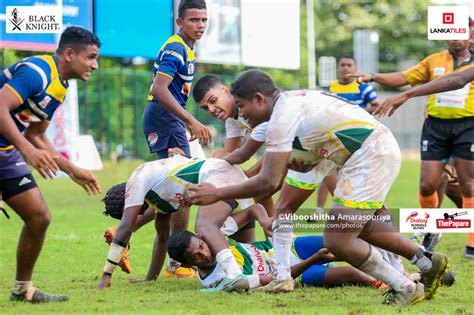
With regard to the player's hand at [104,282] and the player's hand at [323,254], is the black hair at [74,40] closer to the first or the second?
the player's hand at [104,282]

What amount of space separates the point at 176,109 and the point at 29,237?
2111 millimetres

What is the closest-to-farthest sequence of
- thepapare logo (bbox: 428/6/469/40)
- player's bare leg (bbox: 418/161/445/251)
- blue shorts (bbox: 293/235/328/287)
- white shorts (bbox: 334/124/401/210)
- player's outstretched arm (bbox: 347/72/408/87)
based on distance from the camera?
white shorts (bbox: 334/124/401/210) → blue shorts (bbox: 293/235/328/287) → player's outstretched arm (bbox: 347/72/408/87) → player's bare leg (bbox: 418/161/445/251) → thepapare logo (bbox: 428/6/469/40)

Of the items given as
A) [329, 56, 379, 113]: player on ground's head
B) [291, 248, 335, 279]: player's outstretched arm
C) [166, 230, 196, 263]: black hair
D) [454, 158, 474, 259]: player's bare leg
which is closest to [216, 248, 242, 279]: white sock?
[166, 230, 196, 263]: black hair

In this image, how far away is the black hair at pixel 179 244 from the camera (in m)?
7.36

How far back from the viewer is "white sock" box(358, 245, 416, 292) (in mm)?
6590

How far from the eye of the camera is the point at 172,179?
7785 mm

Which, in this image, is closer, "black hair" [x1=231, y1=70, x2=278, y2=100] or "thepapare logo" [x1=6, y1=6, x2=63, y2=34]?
"black hair" [x1=231, y1=70, x2=278, y2=100]

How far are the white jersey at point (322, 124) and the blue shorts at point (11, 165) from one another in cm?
196

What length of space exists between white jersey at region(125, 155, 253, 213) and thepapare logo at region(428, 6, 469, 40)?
370 cm

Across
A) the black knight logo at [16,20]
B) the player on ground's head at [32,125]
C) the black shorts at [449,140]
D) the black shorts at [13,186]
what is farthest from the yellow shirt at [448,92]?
the black knight logo at [16,20]

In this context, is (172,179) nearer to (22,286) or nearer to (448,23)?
(22,286)

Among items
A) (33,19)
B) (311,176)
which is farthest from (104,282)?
(33,19)

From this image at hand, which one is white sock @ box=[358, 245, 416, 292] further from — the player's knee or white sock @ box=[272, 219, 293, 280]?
the player's knee

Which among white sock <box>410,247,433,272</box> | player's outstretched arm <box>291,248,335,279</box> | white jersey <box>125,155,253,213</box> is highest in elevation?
white jersey <box>125,155,253,213</box>
